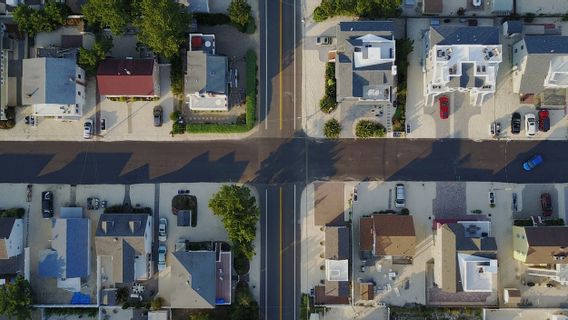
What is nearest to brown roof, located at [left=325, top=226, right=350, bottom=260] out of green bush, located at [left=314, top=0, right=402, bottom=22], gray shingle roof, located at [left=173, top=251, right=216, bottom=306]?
gray shingle roof, located at [left=173, top=251, right=216, bottom=306]

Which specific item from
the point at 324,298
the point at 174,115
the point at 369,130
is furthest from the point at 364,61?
the point at 324,298

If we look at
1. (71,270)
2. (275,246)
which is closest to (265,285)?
(275,246)

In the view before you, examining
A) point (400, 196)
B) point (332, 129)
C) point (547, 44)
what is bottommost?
point (400, 196)

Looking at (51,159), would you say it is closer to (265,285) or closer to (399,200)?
(265,285)

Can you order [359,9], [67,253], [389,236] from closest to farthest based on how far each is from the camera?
[389,236] < [359,9] < [67,253]

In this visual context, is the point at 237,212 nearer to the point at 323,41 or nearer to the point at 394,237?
the point at 394,237

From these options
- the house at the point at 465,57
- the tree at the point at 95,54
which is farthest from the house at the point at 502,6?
the tree at the point at 95,54

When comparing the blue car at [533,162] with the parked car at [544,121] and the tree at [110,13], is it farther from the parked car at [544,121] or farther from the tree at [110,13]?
the tree at [110,13]
